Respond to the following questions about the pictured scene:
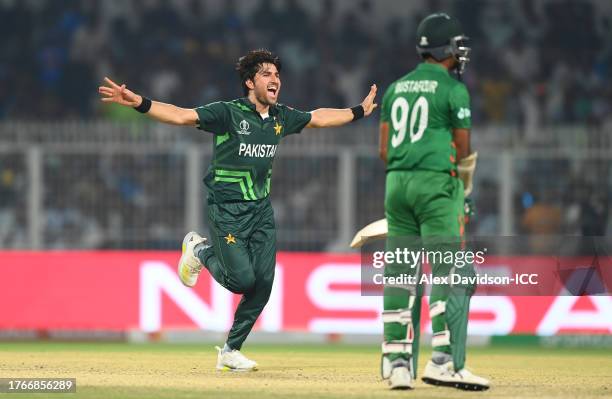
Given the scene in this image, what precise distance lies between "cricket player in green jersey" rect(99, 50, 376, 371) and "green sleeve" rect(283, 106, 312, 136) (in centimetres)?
4

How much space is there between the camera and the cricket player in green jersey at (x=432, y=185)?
9398 millimetres

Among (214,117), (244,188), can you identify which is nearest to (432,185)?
(244,188)

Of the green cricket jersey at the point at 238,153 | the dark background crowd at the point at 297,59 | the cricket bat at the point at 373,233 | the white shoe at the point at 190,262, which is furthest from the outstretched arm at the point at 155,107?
the dark background crowd at the point at 297,59

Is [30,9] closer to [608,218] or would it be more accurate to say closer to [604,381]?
[608,218]

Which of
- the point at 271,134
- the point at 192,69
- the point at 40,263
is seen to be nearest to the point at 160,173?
the point at 40,263

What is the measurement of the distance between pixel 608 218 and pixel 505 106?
5.58 m

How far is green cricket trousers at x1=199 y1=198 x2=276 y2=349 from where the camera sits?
11.2 m

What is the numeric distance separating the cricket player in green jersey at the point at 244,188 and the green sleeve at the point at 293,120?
4 cm

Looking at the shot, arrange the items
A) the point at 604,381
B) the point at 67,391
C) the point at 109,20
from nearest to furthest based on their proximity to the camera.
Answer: the point at 67,391, the point at 604,381, the point at 109,20

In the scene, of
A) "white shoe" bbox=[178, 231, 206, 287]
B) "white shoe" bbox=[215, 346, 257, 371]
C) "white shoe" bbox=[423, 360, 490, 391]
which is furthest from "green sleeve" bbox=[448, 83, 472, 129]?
"white shoe" bbox=[178, 231, 206, 287]

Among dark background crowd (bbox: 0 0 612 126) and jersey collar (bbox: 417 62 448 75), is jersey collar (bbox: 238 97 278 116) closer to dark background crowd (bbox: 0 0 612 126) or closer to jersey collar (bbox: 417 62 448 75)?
jersey collar (bbox: 417 62 448 75)

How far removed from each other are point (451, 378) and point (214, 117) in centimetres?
302

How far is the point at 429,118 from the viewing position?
9.41m

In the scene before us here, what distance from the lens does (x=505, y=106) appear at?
2292 cm
